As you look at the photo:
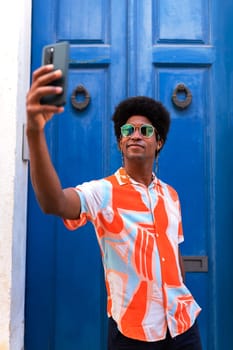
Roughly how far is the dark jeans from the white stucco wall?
2.03ft

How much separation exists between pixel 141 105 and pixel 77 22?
2.94ft

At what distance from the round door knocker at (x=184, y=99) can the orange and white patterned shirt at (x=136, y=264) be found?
2.92ft

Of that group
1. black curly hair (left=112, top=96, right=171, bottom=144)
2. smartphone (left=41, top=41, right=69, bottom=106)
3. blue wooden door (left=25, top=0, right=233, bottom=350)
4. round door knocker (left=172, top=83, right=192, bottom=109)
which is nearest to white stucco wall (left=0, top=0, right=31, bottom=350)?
blue wooden door (left=25, top=0, right=233, bottom=350)

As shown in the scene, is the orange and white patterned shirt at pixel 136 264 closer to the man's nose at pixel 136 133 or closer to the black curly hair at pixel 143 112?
the man's nose at pixel 136 133

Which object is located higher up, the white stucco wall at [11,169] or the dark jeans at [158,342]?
the white stucco wall at [11,169]

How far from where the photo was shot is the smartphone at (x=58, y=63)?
1096 mm

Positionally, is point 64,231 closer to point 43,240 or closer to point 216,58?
point 43,240

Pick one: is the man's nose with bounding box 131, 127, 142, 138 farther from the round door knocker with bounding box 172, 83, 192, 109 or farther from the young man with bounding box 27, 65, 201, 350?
the round door knocker with bounding box 172, 83, 192, 109

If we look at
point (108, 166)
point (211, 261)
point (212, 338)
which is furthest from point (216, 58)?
point (212, 338)

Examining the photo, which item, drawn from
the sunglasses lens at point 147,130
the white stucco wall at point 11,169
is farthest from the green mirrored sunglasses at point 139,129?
the white stucco wall at point 11,169

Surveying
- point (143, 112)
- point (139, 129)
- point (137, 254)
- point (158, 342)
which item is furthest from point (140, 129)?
point (158, 342)

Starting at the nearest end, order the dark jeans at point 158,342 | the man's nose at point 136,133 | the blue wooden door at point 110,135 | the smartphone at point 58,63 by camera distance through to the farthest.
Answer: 1. the smartphone at point 58,63
2. the dark jeans at point 158,342
3. the man's nose at point 136,133
4. the blue wooden door at point 110,135

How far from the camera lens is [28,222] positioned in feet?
7.81

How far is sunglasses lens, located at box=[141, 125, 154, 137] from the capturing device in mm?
1748
